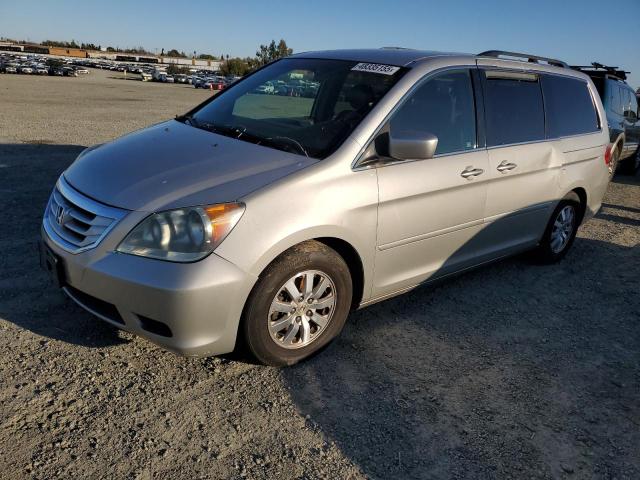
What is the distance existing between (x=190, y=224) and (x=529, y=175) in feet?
9.64

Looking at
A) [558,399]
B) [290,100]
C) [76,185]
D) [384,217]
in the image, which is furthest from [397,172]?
[76,185]

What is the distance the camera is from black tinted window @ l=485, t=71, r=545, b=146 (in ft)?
13.5

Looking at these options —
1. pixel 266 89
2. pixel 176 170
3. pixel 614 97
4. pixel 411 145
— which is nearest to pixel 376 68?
pixel 411 145

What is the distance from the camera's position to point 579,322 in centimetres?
410

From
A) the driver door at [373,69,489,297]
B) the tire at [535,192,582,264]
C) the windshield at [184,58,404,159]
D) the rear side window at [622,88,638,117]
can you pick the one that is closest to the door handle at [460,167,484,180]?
the driver door at [373,69,489,297]

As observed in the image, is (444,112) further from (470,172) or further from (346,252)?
(346,252)

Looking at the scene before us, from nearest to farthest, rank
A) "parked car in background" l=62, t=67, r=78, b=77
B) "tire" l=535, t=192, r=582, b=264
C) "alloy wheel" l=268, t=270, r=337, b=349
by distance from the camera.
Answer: "alloy wheel" l=268, t=270, r=337, b=349 → "tire" l=535, t=192, r=582, b=264 → "parked car in background" l=62, t=67, r=78, b=77

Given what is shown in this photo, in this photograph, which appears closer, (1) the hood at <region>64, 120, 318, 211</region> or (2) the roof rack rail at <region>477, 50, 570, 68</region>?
(1) the hood at <region>64, 120, 318, 211</region>

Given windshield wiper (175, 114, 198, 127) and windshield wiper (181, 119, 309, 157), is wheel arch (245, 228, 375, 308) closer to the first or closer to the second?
windshield wiper (181, 119, 309, 157)

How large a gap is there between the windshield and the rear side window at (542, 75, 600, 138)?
1.88 m

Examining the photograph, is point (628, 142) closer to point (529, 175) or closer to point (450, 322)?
point (529, 175)

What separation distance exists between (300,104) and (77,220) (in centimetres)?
182

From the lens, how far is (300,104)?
3.99 meters

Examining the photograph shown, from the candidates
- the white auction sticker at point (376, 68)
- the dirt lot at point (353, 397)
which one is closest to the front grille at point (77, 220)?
the dirt lot at point (353, 397)
